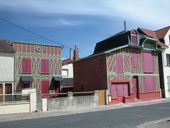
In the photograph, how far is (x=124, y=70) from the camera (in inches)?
1050

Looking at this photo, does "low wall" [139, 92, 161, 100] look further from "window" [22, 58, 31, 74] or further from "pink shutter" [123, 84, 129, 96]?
"window" [22, 58, 31, 74]

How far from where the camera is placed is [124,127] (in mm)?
10602

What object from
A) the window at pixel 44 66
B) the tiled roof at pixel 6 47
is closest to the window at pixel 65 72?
the window at pixel 44 66

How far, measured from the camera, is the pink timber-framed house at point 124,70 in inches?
1000

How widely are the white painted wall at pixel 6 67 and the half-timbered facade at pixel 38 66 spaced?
615 mm

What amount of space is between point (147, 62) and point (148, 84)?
2.58m

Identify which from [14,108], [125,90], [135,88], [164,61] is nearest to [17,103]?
[14,108]

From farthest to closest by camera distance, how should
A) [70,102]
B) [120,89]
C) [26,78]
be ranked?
[26,78]
[120,89]
[70,102]

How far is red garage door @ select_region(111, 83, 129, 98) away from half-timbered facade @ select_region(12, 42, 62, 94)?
814 centimetres

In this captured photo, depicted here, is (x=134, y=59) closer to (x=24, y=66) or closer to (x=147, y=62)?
(x=147, y=62)

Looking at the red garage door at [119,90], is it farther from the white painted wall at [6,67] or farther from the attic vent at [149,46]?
the white painted wall at [6,67]

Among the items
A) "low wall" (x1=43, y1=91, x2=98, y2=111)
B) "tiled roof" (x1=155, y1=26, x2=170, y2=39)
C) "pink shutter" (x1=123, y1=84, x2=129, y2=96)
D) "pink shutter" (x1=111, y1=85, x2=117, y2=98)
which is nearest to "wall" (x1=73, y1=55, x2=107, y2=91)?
"pink shutter" (x1=111, y1=85, x2=117, y2=98)

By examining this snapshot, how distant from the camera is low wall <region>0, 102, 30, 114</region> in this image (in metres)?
17.6

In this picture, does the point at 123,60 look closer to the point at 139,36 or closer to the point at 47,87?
the point at 139,36
